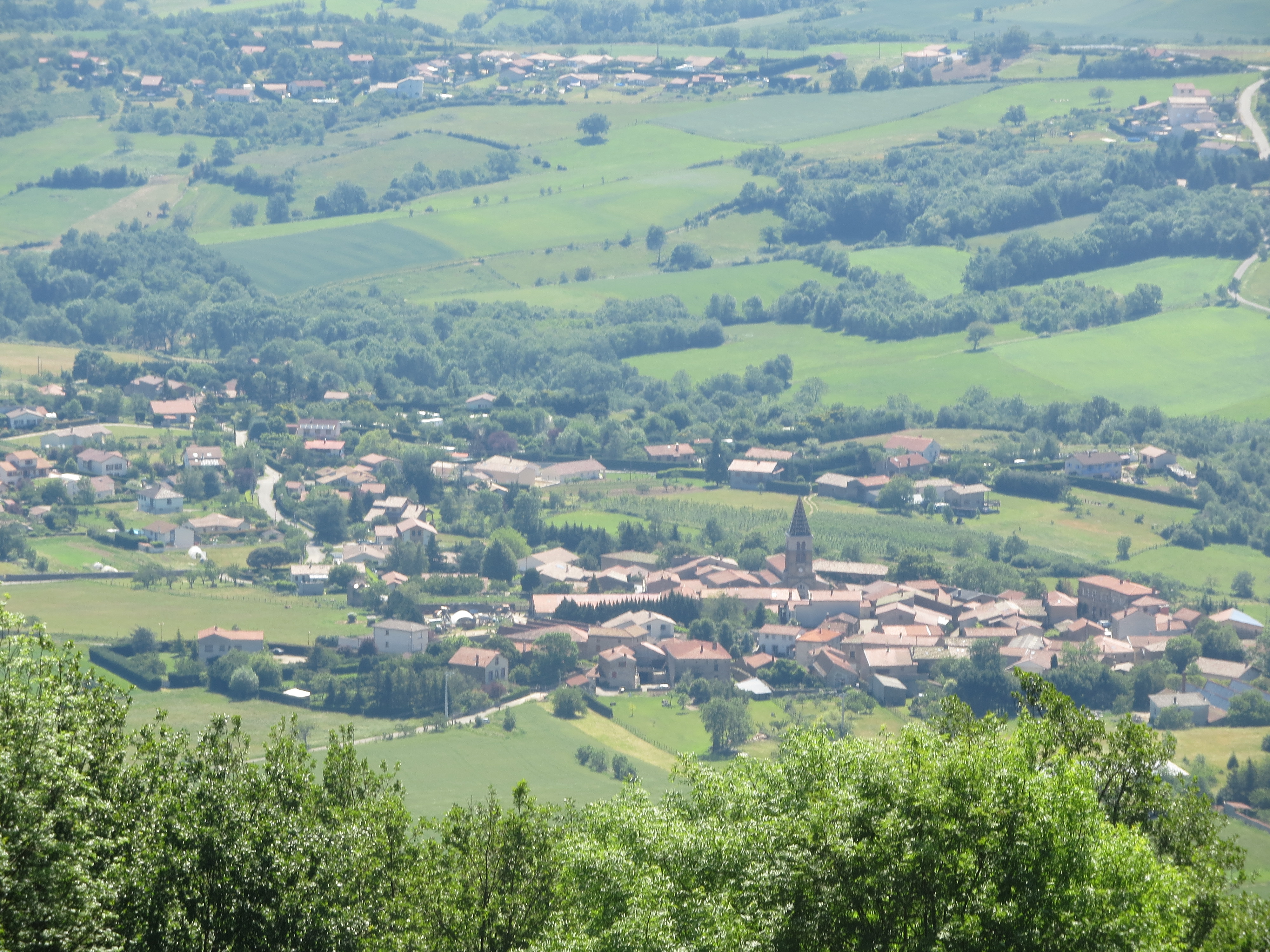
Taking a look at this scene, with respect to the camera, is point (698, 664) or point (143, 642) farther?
point (698, 664)

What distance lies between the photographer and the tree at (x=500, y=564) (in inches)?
4156

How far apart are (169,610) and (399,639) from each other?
12945mm

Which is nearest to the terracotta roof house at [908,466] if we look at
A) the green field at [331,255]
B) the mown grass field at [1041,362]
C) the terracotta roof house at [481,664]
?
the mown grass field at [1041,362]

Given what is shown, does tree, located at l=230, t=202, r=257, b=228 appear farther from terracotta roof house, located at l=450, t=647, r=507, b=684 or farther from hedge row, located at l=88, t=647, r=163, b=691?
terracotta roof house, located at l=450, t=647, r=507, b=684

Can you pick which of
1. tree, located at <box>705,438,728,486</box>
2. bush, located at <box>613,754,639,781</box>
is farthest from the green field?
bush, located at <box>613,754,639,781</box>

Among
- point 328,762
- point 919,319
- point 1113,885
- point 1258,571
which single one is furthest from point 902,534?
point 1113,885

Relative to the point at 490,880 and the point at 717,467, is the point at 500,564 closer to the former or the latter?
the point at 717,467

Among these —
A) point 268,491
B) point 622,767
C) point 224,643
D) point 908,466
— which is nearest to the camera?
point 622,767

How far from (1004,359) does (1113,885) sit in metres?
127

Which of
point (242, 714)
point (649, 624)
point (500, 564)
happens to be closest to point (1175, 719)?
point (649, 624)

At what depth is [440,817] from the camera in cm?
6203

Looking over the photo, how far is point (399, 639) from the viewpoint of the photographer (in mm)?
89875

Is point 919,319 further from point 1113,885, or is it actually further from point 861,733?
point 1113,885

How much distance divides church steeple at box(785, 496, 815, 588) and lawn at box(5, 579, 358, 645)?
25.1 meters
